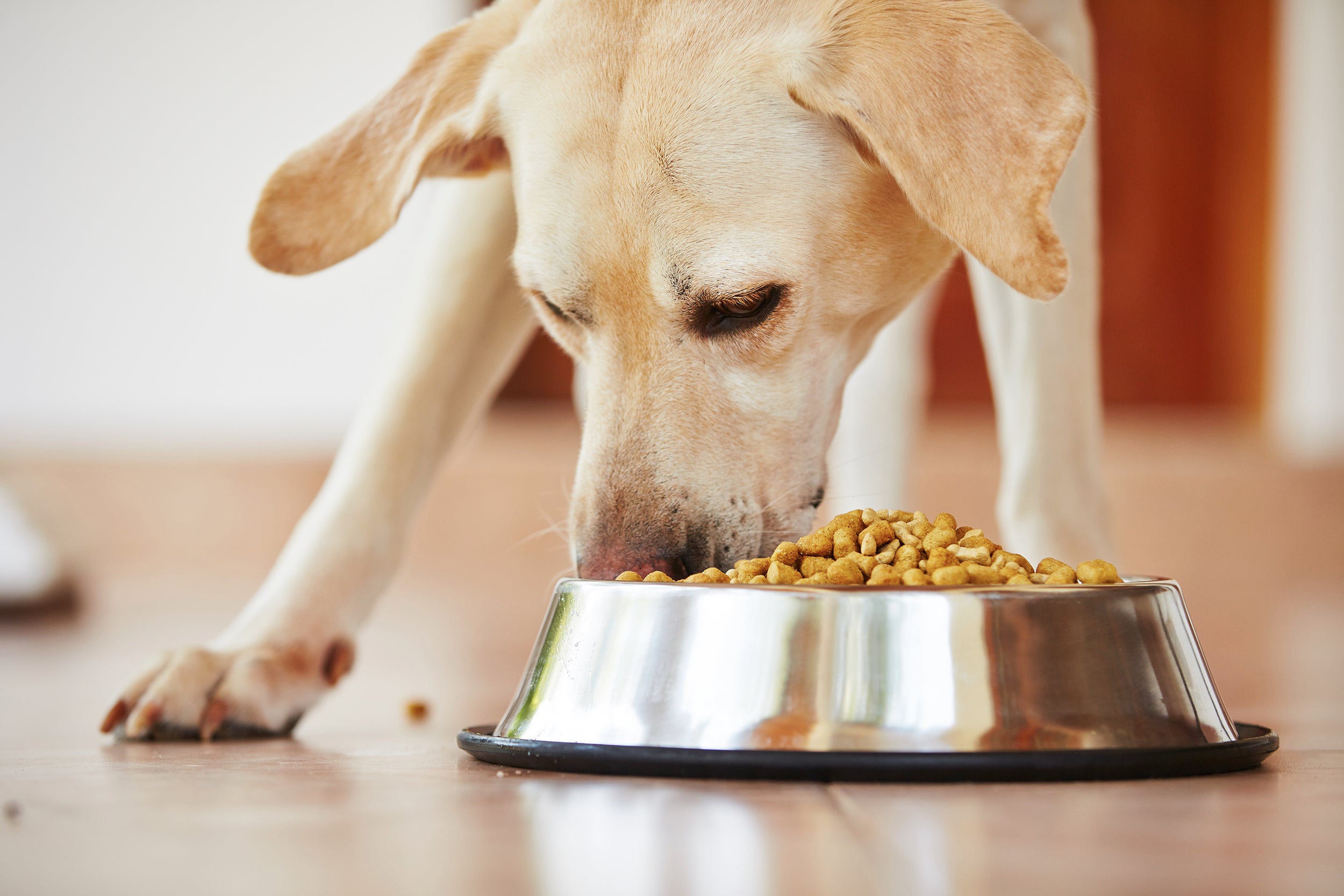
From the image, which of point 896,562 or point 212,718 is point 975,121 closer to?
point 896,562

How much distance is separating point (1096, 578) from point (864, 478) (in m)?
1.94

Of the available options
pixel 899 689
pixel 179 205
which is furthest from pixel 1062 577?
pixel 179 205

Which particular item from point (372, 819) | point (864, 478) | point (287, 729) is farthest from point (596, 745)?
point (864, 478)

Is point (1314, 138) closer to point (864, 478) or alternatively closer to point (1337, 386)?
point (1337, 386)

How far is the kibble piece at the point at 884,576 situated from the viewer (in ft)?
4.29

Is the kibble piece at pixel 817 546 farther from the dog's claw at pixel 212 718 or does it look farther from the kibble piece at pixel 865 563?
the dog's claw at pixel 212 718

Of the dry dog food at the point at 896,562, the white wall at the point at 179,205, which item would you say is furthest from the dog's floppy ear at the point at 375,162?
the white wall at the point at 179,205

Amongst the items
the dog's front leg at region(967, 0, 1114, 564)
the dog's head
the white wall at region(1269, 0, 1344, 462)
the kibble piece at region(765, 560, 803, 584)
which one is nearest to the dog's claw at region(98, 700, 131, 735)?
the dog's head

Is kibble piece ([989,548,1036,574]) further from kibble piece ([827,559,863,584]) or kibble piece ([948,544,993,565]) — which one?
kibble piece ([827,559,863,584])

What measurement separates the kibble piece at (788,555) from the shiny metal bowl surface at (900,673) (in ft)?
0.65

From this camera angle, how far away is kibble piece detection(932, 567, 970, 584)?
1298mm

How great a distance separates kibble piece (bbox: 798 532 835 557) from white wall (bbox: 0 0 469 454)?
5.77 meters

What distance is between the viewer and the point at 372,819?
105cm

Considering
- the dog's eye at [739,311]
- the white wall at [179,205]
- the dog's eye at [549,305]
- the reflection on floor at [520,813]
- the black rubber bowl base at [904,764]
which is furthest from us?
the white wall at [179,205]
